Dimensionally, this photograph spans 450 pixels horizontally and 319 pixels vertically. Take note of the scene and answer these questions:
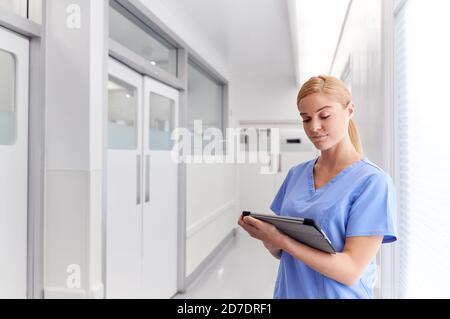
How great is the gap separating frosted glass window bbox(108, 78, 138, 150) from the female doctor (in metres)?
1.50

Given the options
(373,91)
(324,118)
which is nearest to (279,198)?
(324,118)

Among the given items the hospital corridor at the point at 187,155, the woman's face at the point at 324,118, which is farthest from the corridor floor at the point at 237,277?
the woman's face at the point at 324,118

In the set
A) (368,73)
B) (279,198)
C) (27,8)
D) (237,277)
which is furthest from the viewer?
(237,277)

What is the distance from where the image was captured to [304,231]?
0.95 meters

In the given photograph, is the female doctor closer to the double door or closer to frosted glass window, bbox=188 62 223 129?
the double door

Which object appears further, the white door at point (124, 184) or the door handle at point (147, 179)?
the door handle at point (147, 179)

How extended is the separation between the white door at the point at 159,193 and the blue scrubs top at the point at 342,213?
1861 millimetres

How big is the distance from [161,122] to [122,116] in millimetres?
→ 669

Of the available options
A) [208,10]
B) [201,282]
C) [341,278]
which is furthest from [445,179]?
[201,282]

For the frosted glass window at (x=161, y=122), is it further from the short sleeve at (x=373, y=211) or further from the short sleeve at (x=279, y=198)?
the short sleeve at (x=373, y=211)

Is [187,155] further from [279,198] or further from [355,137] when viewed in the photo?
[355,137]

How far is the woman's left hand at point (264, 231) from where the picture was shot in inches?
40.8

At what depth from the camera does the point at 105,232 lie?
2092 mm
